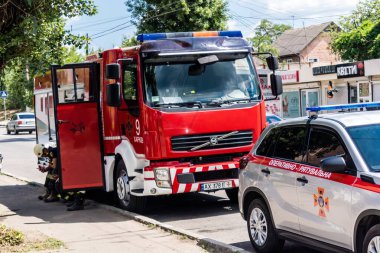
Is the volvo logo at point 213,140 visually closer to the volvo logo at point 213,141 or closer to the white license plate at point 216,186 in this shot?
the volvo logo at point 213,141

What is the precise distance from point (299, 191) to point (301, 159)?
1.20 ft

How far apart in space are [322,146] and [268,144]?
44.2 inches

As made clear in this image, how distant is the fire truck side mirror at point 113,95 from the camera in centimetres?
1011

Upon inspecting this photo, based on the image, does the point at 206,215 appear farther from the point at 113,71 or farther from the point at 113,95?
the point at 113,71

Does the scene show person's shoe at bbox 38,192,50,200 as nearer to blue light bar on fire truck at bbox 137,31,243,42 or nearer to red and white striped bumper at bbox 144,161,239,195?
red and white striped bumper at bbox 144,161,239,195

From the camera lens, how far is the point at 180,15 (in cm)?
3438

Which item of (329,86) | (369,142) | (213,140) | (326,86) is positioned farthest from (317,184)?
(326,86)

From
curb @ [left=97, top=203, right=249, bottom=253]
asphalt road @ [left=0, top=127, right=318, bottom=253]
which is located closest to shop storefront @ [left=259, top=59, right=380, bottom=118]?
asphalt road @ [left=0, top=127, right=318, bottom=253]

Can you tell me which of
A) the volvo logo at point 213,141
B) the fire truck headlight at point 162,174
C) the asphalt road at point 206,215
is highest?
the volvo logo at point 213,141

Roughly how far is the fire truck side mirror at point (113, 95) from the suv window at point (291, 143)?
3761 mm

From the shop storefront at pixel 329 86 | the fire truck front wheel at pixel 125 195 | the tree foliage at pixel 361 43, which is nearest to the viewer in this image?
the fire truck front wheel at pixel 125 195

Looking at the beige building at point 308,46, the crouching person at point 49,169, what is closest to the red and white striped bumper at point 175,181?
the crouching person at point 49,169

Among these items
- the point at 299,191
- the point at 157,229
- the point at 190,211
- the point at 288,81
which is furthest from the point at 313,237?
the point at 288,81

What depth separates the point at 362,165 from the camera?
5.62m
